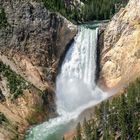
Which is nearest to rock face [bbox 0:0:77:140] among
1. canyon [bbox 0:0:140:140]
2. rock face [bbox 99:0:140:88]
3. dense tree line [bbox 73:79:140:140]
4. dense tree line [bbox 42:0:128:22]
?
canyon [bbox 0:0:140:140]

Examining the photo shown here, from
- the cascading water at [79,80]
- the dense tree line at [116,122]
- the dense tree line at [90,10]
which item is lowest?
the dense tree line at [90,10]

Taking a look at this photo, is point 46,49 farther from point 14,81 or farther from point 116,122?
point 116,122

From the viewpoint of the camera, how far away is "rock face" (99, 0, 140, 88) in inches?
3748

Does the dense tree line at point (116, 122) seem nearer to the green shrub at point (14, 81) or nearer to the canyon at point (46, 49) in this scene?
the canyon at point (46, 49)

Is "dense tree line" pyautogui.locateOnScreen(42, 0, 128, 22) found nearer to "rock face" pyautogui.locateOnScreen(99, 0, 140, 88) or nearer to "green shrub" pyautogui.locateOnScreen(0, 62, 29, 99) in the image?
"rock face" pyautogui.locateOnScreen(99, 0, 140, 88)

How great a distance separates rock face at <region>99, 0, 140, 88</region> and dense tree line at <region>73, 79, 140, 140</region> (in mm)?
16901

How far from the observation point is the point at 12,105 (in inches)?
3494

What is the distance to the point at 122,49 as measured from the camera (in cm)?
9750

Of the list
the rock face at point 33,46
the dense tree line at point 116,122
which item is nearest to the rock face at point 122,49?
the rock face at point 33,46

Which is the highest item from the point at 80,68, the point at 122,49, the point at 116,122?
the point at 116,122

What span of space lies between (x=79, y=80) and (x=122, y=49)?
31.9 ft

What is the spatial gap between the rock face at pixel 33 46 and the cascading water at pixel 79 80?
1.74 meters

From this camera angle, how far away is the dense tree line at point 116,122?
7200 centimetres

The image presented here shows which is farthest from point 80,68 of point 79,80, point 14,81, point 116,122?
point 116,122
